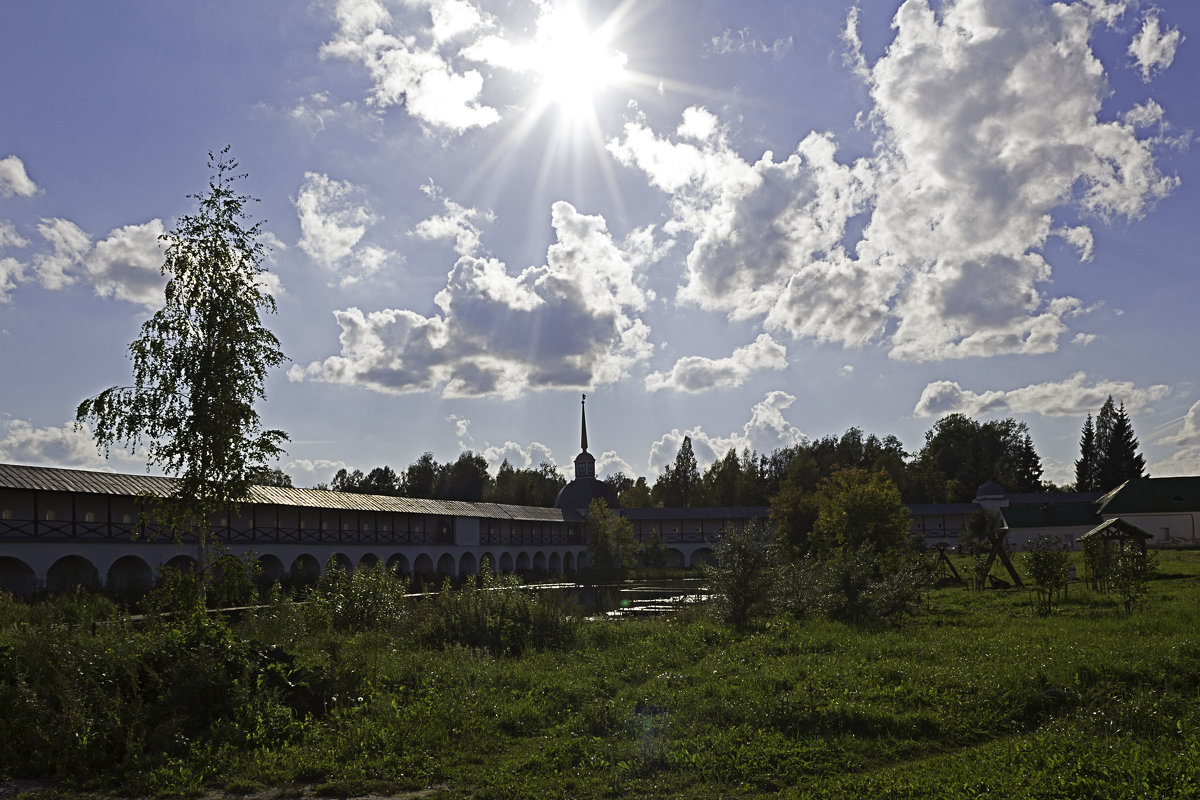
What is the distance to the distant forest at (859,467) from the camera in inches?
3278

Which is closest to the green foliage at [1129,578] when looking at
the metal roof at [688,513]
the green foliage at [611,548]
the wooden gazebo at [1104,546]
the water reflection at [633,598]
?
the wooden gazebo at [1104,546]

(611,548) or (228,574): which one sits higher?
(228,574)

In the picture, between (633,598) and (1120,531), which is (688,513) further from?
(1120,531)

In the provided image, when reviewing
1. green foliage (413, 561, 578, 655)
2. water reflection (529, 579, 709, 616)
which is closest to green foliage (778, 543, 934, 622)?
water reflection (529, 579, 709, 616)

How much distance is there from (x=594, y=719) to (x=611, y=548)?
151 ft

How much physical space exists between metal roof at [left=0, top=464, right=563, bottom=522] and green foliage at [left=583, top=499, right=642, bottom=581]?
18.7 feet

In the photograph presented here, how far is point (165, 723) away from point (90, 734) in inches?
25.6

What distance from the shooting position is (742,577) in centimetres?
1881

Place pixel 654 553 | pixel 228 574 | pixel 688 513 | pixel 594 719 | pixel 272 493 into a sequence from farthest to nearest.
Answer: pixel 688 513, pixel 654 553, pixel 272 493, pixel 228 574, pixel 594 719

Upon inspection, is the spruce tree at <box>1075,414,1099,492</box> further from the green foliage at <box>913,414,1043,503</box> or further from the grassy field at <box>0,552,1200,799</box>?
the grassy field at <box>0,552,1200,799</box>

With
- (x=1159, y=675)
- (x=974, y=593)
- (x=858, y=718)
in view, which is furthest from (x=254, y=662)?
(x=974, y=593)

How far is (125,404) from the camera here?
37.3 ft

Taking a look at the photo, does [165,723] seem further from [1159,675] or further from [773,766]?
[1159,675]

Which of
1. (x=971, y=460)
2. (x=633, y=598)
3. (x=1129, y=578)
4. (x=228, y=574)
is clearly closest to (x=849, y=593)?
(x=1129, y=578)
